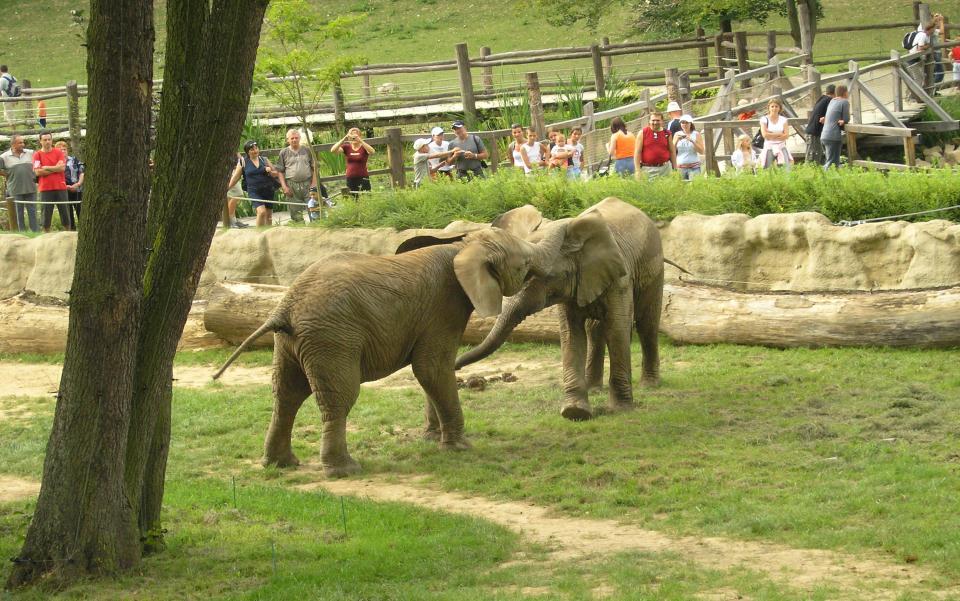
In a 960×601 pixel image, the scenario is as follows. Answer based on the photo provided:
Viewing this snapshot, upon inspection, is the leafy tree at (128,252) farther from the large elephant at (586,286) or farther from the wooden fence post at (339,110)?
the wooden fence post at (339,110)

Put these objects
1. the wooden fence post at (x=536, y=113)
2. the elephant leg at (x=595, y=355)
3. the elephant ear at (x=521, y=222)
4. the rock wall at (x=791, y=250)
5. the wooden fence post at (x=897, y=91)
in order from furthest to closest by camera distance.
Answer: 1. the wooden fence post at (x=897, y=91)
2. the wooden fence post at (x=536, y=113)
3. the rock wall at (x=791, y=250)
4. the elephant leg at (x=595, y=355)
5. the elephant ear at (x=521, y=222)

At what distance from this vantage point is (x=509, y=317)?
1153 cm

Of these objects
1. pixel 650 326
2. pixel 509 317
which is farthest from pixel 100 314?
pixel 650 326

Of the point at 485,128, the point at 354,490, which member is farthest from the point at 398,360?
the point at 485,128

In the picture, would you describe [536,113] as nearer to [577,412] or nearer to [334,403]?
[577,412]

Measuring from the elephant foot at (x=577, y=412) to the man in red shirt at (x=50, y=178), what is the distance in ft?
41.1

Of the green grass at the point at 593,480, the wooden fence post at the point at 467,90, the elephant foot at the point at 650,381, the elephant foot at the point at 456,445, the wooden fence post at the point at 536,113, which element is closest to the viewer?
the green grass at the point at 593,480

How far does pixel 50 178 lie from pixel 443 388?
1311 cm

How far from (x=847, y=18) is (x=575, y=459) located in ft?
142

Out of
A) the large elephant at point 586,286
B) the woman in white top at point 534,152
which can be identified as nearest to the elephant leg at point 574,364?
the large elephant at point 586,286

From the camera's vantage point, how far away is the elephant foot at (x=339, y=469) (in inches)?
404

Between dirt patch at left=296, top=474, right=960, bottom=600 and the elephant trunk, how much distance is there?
5.95ft

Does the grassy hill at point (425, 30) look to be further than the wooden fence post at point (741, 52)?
Yes

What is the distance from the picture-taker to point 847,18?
49875 millimetres
